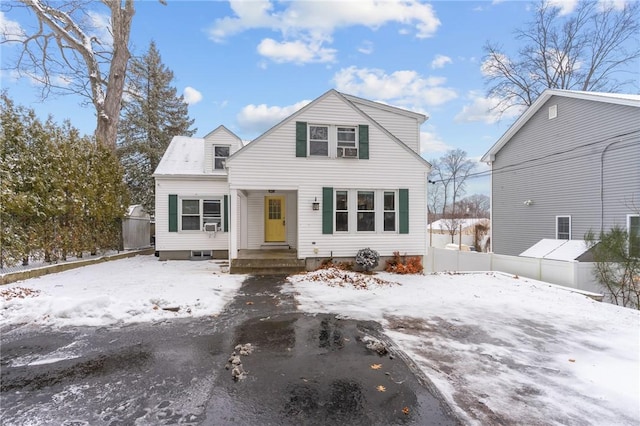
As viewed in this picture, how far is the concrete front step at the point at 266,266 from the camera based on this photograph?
9.56 metres

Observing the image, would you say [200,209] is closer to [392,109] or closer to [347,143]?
[347,143]

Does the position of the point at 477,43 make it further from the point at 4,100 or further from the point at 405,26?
the point at 4,100

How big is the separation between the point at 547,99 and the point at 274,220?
12.2 meters

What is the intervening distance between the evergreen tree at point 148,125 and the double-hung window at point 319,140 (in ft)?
46.8

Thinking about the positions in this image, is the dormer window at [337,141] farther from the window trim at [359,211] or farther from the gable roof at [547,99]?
the gable roof at [547,99]

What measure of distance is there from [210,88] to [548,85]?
20.2m

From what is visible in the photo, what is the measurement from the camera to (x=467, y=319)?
5516mm

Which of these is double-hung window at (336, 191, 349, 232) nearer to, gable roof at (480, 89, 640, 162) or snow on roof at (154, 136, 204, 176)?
snow on roof at (154, 136, 204, 176)

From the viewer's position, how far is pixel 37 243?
8711mm

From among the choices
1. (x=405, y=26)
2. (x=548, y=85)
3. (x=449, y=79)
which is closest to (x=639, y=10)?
(x=548, y=85)

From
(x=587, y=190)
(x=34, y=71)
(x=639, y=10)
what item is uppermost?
(x=639, y=10)

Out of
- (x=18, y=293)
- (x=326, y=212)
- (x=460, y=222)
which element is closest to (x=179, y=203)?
(x=326, y=212)

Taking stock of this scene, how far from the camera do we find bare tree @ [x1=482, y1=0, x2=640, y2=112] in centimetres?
1714

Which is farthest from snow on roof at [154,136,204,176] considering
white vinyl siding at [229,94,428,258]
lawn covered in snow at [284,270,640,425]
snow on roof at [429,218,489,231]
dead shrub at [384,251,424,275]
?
snow on roof at [429,218,489,231]
